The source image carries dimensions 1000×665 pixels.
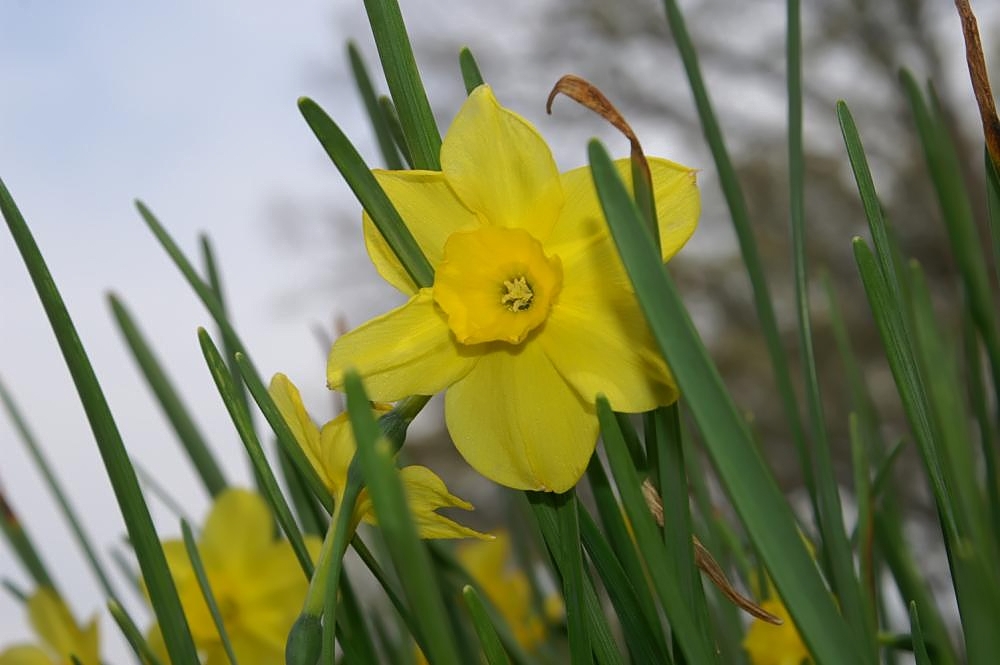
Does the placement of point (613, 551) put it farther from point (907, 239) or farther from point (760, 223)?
point (760, 223)

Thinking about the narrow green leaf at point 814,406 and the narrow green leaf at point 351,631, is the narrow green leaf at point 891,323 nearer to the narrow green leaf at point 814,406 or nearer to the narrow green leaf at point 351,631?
the narrow green leaf at point 814,406

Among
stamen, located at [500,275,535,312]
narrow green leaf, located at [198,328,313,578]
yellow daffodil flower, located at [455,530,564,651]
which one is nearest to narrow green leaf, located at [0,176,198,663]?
narrow green leaf, located at [198,328,313,578]

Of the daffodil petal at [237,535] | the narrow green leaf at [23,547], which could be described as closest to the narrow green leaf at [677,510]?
the daffodil petal at [237,535]

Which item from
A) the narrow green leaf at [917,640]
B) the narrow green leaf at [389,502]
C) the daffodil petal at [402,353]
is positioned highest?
the daffodil petal at [402,353]

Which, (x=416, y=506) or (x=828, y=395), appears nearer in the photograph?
(x=416, y=506)

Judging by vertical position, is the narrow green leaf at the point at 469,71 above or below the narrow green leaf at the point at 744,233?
above

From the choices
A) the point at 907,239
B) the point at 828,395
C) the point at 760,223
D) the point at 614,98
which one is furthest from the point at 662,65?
the point at 828,395
